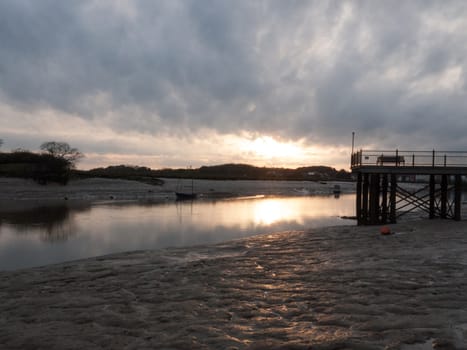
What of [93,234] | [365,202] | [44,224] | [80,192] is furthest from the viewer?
[80,192]

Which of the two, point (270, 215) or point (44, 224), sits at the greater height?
point (270, 215)

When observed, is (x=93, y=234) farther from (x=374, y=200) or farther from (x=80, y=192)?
(x=80, y=192)

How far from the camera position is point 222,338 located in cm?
581

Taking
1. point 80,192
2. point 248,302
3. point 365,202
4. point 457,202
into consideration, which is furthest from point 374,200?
point 80,192

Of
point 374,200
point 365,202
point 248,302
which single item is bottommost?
point 248,302

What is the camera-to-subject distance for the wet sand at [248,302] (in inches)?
226

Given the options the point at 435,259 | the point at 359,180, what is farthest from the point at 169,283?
the point at 359,180

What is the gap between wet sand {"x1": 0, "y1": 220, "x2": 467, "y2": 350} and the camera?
18.8 feet

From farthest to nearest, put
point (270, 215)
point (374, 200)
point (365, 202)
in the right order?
point (270, 215), point (365, 202), point (374, 200)

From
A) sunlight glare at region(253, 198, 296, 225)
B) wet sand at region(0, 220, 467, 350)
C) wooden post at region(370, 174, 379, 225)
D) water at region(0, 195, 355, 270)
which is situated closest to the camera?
wet sand at region(0, 220, 467, 350)

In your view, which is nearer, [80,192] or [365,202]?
[365,202]

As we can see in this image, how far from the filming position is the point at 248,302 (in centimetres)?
768

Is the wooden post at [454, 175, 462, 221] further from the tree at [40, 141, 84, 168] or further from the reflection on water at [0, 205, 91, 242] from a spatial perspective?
the tree at [40, 141, 84, 168]

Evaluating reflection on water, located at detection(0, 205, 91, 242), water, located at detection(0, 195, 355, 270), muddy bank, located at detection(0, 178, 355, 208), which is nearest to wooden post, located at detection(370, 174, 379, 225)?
water, located at detection(0, 195, 355, 270)
